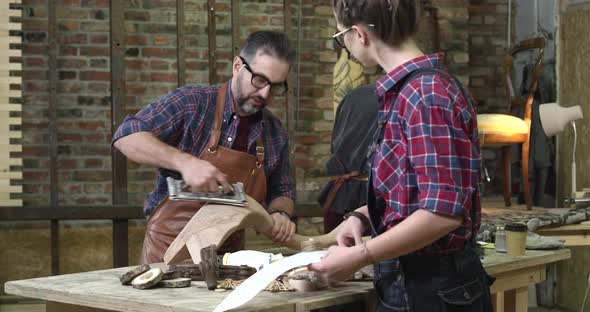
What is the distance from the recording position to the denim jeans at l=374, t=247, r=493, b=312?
7.01 feet

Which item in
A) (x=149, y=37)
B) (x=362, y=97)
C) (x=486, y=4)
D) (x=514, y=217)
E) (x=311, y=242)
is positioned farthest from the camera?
(x=486, y=4)

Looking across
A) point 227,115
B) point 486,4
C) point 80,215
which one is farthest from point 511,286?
point 486,4

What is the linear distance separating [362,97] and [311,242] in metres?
1.21

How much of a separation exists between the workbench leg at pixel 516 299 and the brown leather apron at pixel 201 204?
3.12 feet

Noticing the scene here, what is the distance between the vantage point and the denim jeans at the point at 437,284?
2137 millimetres

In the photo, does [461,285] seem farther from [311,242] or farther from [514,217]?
[514,217]

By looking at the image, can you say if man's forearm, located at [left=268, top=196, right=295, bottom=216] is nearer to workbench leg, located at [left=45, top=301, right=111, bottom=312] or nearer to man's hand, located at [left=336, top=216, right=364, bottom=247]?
man's hand, located at [left=336, top=216, right=364, bottom=247]

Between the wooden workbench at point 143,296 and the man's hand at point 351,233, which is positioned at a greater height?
the man's hand at point 351,233

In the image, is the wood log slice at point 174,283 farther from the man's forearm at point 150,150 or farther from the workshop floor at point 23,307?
the workshop floor at point 23,307

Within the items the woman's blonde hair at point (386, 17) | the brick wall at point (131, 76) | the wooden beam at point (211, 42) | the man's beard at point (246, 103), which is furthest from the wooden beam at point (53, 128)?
the woman's blonde hair at point (386, 17)

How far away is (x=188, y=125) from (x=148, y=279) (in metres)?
1.07

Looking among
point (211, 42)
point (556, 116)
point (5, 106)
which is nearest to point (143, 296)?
point (5, 106)

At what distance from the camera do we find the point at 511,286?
3033mm

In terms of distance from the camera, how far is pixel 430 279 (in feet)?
7.06
